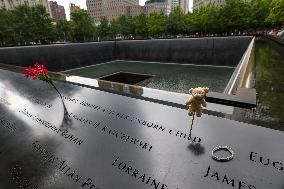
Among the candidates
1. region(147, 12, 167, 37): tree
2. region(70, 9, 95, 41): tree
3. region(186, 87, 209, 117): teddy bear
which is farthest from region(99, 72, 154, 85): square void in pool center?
region(70, 9, 95, 41): tree

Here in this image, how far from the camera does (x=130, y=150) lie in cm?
216

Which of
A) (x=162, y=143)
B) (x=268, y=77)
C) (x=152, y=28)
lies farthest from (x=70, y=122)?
(x=152, y=28)

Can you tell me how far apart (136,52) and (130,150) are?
22.5 m

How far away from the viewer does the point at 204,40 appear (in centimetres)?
1984

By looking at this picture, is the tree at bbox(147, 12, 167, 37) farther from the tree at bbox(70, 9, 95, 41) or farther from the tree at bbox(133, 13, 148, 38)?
the tree at bbox(70, 9, 95, 41)

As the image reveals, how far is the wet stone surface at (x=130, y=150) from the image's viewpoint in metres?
1.72

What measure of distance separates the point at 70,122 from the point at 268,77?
452cm

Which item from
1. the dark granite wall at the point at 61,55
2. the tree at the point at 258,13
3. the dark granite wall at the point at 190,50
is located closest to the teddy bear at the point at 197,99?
the dark granite wall at the point at 61,55

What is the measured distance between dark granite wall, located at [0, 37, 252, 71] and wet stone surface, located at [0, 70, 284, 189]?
609 inches

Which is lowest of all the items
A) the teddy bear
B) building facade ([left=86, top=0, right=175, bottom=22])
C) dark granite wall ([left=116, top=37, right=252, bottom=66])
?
dark granite wall ([left=116, top=37, right=252, bottom=66])

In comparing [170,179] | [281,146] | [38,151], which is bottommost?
[38,151]

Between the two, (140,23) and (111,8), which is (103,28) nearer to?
(140,23)

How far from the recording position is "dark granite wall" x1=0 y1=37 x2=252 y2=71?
17.4m

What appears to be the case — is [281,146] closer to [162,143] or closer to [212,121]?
[212,121]
